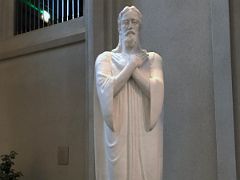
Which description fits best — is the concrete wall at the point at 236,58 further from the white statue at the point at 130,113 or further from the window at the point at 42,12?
the window at the point at 42,12

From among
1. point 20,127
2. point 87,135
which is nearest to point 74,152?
point 87,135

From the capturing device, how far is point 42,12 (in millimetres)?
4508

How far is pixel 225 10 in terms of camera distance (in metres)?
2.88

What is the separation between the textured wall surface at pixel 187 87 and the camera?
3008 mm

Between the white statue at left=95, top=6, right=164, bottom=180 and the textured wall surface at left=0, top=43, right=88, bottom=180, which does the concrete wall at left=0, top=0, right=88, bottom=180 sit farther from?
the white statue at left=95, top=6, right=164, bottom=180

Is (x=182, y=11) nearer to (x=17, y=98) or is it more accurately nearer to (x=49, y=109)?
(x=49, y=109)

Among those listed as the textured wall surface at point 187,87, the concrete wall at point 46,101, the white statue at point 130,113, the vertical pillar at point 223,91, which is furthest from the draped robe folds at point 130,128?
the concrete wall at point 46,101

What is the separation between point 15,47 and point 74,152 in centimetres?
143

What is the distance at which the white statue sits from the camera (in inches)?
89.4

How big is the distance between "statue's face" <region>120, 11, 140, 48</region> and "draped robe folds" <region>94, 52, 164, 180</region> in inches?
4.6

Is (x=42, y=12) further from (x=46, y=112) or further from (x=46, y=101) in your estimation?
(x=46, y=112)

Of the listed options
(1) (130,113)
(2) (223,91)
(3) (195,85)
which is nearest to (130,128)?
(1) (130,113)

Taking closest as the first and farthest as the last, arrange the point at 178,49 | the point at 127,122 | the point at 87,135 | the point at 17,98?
1. the point at 127,122
2. the point at 178,49
3. the point at 87,135
4. the point at 17,98

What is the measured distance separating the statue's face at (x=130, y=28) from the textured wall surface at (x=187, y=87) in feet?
2.84
